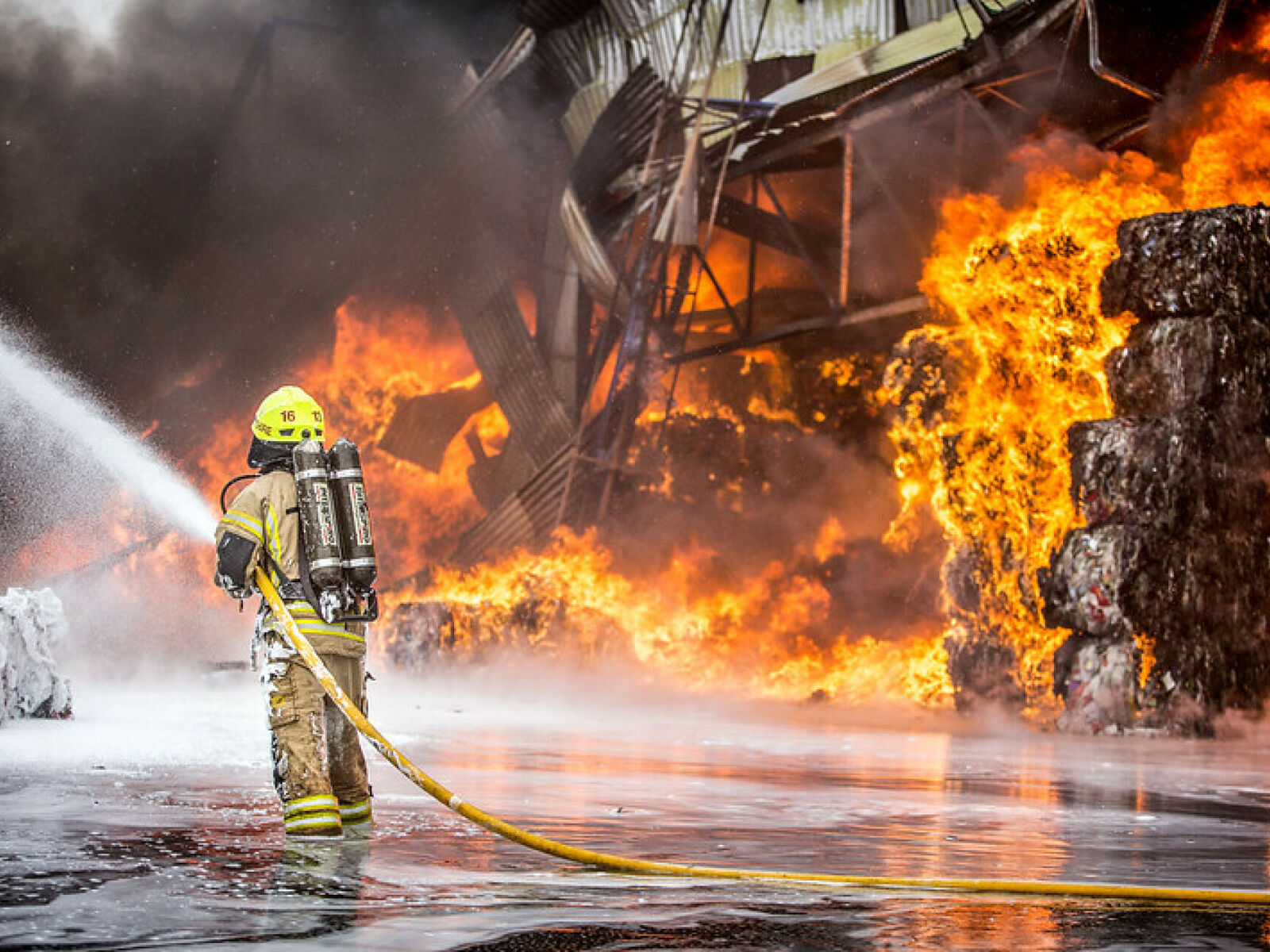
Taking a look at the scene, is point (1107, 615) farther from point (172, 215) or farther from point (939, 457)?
point (172, 215)

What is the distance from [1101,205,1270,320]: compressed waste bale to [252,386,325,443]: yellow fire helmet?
9017 millimetres

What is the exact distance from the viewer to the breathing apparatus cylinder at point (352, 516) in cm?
568

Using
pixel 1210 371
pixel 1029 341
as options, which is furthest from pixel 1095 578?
pixel 1029 341

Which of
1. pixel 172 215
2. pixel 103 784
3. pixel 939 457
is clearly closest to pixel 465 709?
pixel 939 457

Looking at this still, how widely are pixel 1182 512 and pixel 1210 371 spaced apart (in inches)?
46.9

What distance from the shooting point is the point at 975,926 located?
12.5ft

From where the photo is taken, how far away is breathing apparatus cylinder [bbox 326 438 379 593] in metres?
5.68

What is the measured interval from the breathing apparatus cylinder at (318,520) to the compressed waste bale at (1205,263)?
921 cm

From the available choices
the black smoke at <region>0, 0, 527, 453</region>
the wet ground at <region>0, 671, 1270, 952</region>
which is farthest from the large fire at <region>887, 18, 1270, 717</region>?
the black smoke at <region>0, 0, 527, 453</region>

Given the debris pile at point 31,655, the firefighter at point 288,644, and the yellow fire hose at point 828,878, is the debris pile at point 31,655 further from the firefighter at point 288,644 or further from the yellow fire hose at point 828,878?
the yellow fire hose at point 828,878

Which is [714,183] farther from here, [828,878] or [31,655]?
[828,878]

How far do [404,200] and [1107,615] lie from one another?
15750 mm

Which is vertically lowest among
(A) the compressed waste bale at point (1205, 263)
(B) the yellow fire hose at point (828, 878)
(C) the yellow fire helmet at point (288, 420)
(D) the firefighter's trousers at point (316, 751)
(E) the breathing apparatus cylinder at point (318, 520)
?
(B) the yellow fire hose at point (828, 878)

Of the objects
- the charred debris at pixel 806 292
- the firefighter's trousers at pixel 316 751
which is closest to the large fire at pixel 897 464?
the charred debris at pixel 806 292
